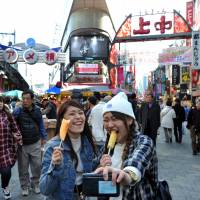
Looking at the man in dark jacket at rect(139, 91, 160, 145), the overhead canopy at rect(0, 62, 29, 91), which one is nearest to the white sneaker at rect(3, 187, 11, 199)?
the man in dark jacket at rect(139, 91, 160, 145)

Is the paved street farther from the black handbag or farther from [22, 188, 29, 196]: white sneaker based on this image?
the black handbag

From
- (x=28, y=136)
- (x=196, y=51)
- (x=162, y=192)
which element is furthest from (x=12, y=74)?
(x=162, y=192)

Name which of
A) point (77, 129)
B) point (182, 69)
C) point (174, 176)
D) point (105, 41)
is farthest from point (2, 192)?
point (105, 41)

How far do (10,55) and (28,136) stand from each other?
15.1m

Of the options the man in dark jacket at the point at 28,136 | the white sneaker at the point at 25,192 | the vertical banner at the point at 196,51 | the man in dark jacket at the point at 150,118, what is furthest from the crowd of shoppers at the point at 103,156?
the vertical banner at the point at 196,51

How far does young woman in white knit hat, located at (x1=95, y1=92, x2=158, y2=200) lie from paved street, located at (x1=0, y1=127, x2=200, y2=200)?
461 cm

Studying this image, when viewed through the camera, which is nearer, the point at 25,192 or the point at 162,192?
the point at 162,192

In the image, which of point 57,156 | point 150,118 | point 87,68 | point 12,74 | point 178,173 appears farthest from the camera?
point 12,74

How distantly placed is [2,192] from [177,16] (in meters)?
28.7

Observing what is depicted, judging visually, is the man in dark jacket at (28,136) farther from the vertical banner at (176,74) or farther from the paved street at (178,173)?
the vertical banner at (176,74)

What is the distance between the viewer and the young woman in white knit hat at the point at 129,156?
7.82 ft

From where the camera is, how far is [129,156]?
2.54m

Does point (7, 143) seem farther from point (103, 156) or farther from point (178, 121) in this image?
point (178, 121)

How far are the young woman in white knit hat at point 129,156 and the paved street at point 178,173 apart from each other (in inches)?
182
